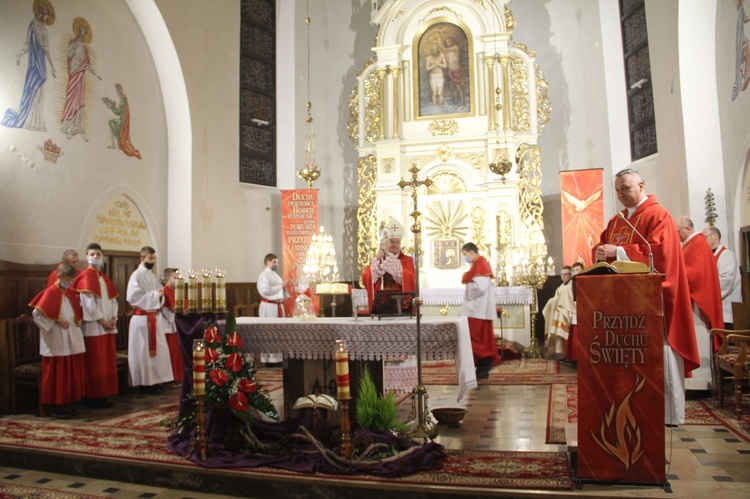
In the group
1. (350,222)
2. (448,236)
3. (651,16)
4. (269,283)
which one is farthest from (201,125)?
(651,16)

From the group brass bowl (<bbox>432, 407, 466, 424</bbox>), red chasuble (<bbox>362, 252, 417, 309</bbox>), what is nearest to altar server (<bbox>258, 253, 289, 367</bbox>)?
red chasuble (<bbox>362, 252, 417, 309</bbox>)

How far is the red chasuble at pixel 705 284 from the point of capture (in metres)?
6.76

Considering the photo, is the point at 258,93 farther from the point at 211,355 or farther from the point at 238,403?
the point at 238,403

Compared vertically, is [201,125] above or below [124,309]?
above

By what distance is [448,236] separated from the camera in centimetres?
1342

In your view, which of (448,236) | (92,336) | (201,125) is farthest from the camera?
(448,236)

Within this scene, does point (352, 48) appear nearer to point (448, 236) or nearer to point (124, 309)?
point (448, 236)

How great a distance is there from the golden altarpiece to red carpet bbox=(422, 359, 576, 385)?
8.96 ft

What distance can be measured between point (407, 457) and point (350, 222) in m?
11.1

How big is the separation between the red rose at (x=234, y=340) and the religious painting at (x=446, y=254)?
8314 mm

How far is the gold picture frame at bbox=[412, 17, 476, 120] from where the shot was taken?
13883 millimetres

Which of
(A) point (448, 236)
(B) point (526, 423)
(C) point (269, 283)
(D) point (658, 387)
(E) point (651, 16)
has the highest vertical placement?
(E) point (651, 16)

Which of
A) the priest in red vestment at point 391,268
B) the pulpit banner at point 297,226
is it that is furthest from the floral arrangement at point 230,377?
the pulpit banner at point 297,226

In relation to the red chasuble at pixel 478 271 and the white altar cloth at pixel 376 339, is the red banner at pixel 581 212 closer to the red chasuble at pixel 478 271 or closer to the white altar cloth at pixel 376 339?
the red chasuble at pixel 478 271
